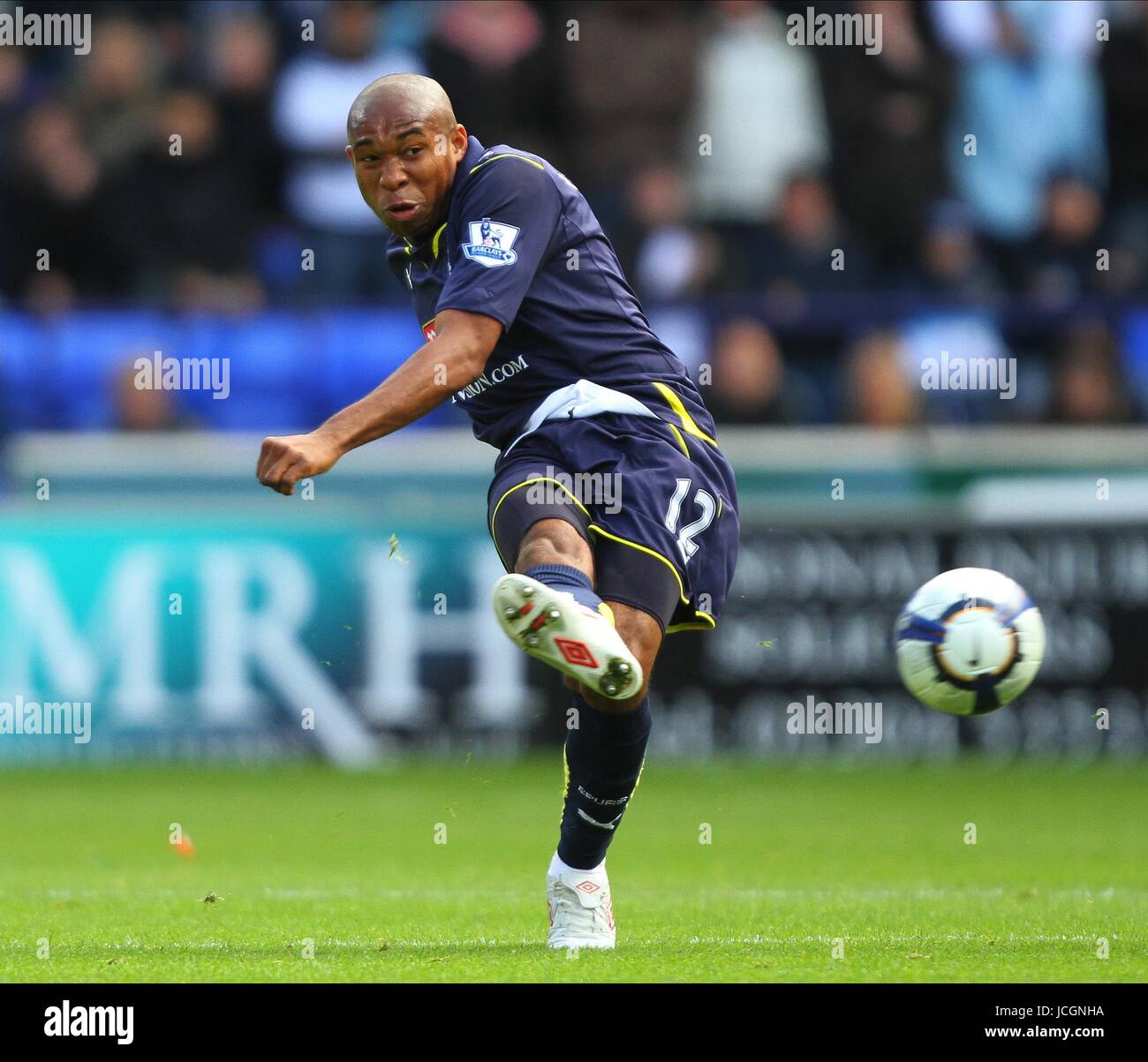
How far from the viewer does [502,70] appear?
14.8m

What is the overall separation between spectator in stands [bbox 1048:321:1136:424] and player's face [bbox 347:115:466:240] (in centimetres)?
813

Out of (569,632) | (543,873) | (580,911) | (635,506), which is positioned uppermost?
(635,506)

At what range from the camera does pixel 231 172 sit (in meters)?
14.8

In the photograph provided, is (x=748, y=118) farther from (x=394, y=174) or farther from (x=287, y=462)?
(x=287, y=462)

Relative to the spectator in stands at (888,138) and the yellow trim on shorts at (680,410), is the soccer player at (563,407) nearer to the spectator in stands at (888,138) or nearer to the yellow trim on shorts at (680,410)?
the yellow trim on shorts at (680,410)

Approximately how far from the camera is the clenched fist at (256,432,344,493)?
5285 millimetres

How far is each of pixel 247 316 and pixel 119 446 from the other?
4.14 feet

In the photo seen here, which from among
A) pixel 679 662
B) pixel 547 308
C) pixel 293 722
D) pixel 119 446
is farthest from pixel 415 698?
pixel 547 308

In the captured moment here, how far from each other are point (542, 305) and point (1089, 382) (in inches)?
314

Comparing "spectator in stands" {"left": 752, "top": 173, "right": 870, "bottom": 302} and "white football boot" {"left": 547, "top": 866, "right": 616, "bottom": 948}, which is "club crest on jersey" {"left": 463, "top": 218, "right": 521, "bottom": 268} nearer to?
"white football boot" {"left": 547, "top": 866, "right": 616, "bottom": 948}

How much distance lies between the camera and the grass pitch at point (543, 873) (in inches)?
223

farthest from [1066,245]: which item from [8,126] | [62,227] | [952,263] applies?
[8,126]

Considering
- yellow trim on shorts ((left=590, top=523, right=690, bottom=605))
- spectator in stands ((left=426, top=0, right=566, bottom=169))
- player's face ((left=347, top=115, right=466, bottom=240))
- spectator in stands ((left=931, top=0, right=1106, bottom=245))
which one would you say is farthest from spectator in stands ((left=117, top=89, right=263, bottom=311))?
yellow trim on shorts ((left=590, top=523, right=690, bottom=605))

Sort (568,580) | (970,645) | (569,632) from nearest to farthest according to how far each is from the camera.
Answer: (569,632) < (568,580) < (970,645)
